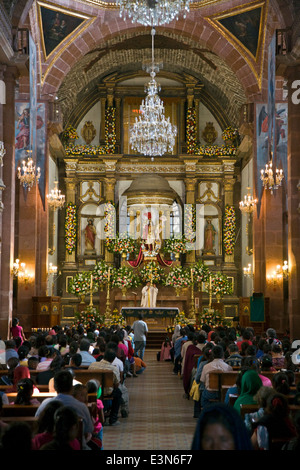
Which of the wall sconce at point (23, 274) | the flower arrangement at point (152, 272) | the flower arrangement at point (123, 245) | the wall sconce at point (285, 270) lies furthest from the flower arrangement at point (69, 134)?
the wall sconce at point (285, 270)

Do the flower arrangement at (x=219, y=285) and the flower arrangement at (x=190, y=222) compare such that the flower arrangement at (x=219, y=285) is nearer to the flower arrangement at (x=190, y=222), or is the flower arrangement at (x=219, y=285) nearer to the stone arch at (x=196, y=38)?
the flower arrangement at (x=190, y=222)

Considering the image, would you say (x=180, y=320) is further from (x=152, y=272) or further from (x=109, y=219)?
(x=109, y=219)

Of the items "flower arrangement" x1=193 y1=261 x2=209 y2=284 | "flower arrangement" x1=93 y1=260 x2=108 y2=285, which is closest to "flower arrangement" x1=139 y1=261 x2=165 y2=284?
"flower arrangement" x1=193 y1=261 x2=209 y2=284

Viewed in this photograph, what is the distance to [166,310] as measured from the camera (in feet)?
83.2

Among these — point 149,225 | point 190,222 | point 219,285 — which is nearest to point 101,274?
point 149,225

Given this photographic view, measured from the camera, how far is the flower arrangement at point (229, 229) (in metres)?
31.6

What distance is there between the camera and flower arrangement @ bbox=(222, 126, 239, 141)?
3162cm

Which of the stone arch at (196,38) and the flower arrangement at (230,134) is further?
the flower arrangement at (230,134)

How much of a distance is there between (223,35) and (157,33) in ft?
11.2

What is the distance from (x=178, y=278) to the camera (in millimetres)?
28141

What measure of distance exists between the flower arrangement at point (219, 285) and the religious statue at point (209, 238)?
290 cm

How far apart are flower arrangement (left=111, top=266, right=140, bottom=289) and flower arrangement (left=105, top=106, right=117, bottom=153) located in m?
6.16

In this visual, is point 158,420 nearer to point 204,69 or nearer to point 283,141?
point 283,141
